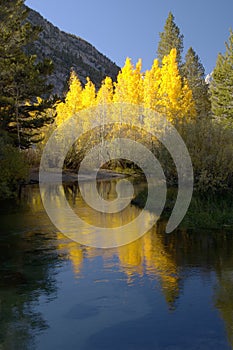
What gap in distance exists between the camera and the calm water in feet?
20.3

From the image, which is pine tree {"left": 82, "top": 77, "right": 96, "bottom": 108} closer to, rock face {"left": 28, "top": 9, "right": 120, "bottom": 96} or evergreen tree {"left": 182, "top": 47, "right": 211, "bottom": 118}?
evergreen tree {"left": 182, "top": 47, "right": 211, "bottom": 118}

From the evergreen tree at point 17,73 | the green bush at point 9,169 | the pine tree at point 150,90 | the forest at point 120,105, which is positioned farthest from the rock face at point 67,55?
the green bush at point 9,169

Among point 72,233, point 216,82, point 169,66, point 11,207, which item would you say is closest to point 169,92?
point 169,66

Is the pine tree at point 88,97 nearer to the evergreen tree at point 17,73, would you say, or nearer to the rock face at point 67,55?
the evergreen tree at point 17,73

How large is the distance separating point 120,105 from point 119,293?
33848 millimetres

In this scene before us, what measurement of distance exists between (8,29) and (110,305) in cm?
2229

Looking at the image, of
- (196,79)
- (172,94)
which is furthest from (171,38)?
(172,94)

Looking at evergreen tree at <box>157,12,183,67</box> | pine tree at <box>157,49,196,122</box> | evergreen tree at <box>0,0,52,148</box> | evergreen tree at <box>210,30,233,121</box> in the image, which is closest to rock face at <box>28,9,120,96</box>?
evergreen tree at <box>157,12,183,67</box>

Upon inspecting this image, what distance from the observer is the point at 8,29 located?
25984 mm

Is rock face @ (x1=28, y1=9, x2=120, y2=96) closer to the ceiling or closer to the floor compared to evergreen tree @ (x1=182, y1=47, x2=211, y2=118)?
closer to the ceiling

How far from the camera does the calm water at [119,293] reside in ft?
20.3

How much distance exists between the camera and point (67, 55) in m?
116

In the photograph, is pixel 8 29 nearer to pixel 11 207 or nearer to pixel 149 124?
pixel 11 207

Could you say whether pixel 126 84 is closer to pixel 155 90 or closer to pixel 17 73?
pixel 155 90
